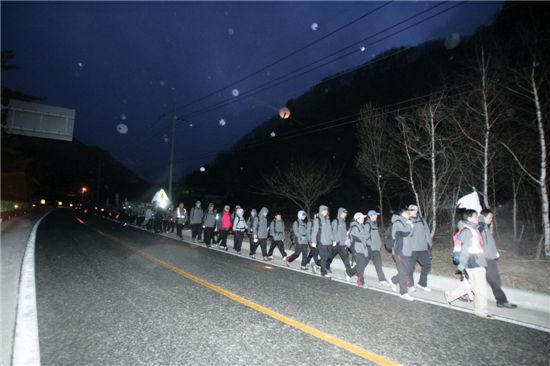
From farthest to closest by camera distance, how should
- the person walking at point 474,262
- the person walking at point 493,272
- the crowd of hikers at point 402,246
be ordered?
the person walking at point 493,272
the crowd of hikers at point 402,246
the person walking at point 474,262

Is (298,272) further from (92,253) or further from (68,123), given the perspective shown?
(68,123)

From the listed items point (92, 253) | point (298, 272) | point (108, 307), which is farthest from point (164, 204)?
point (108, 307)

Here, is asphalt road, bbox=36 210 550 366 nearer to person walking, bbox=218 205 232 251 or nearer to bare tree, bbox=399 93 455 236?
person walking, bbox=218 205 232 251

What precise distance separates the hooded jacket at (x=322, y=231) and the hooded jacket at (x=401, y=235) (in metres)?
2.23

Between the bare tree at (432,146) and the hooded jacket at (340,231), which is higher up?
the bare tree at (432,146)

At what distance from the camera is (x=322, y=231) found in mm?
9484

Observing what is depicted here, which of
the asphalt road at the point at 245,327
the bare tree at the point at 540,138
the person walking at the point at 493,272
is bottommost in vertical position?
the asphalt road at the point at 245,327

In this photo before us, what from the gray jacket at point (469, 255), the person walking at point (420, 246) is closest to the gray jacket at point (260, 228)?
the person walking at point (420, 246)

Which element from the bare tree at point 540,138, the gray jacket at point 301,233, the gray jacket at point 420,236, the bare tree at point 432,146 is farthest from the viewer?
the bare tree at point 432,146

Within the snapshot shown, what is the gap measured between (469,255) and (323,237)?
4.18 meters

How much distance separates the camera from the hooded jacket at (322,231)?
940 centimetres

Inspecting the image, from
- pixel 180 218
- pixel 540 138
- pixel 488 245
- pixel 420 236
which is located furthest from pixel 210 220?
pixel 540 138

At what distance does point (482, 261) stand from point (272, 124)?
61.5 m

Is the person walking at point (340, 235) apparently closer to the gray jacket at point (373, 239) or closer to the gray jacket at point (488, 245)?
the gray jacket at point (373, 239)
